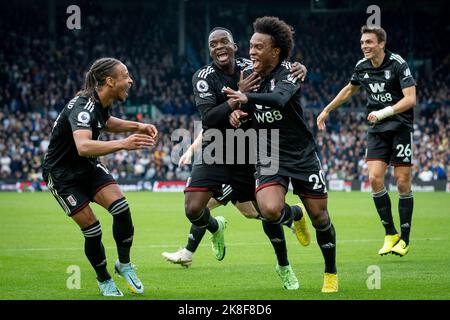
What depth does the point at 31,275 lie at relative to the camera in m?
10.4

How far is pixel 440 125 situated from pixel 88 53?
59.2 feet

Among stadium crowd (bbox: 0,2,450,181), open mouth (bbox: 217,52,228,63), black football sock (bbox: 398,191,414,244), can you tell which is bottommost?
stadium crowd (bbox: 0,2,450,181)

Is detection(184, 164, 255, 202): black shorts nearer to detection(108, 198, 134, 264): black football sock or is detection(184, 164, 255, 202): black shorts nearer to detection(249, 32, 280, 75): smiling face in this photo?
detection(108, 198, 134, 264): black football sock

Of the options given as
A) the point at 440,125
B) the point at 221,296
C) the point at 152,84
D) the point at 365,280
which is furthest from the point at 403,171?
the point at 152,84

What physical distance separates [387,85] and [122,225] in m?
4.95

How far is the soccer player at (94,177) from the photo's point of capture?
8.70 m

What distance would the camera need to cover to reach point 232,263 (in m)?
11.7

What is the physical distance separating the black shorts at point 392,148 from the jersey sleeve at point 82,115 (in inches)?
197

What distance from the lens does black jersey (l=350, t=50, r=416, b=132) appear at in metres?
12.0

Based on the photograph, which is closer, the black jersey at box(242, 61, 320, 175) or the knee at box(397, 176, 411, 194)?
the black jersey at box(242, 61, 320, 175)

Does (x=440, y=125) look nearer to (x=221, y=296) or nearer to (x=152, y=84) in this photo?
(x=152, y=84)

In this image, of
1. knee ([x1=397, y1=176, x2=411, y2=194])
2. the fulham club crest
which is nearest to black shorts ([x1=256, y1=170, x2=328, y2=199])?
the fulham club crest

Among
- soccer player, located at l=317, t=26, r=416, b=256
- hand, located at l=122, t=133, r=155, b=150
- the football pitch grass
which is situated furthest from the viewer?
soccer player, located at l=317, t=26, r=416, b=256

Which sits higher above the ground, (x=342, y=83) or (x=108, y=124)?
(x=108, y=124)
